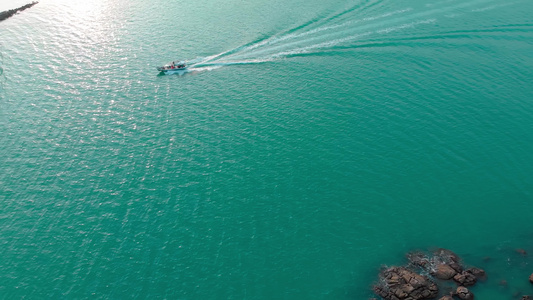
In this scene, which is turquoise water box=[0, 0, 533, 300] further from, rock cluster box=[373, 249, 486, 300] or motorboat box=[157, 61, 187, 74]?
motorboat box=[157, 61, 187, 74]

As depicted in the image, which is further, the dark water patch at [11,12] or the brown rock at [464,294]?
the dark water patch at [11,12]

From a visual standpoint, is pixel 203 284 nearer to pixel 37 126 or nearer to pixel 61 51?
pixel 37 126

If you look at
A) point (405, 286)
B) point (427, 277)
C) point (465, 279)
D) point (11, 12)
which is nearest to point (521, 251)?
point (465, 279)

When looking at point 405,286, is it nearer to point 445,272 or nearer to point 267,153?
point 445,272

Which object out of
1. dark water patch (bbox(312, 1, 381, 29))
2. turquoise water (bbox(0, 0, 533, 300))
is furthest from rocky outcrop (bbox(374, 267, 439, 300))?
dark water patch (bbox(312, 1, 381, 29))

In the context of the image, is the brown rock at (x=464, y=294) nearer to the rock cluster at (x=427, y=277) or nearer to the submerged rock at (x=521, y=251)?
the rock cluster at (x=427, y=277)

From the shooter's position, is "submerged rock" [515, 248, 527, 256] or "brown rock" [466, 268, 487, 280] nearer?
"brown rock" [466, 268, 487, 280]

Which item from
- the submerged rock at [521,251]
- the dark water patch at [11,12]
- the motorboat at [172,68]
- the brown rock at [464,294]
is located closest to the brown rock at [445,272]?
the brown rock at [464,294]
